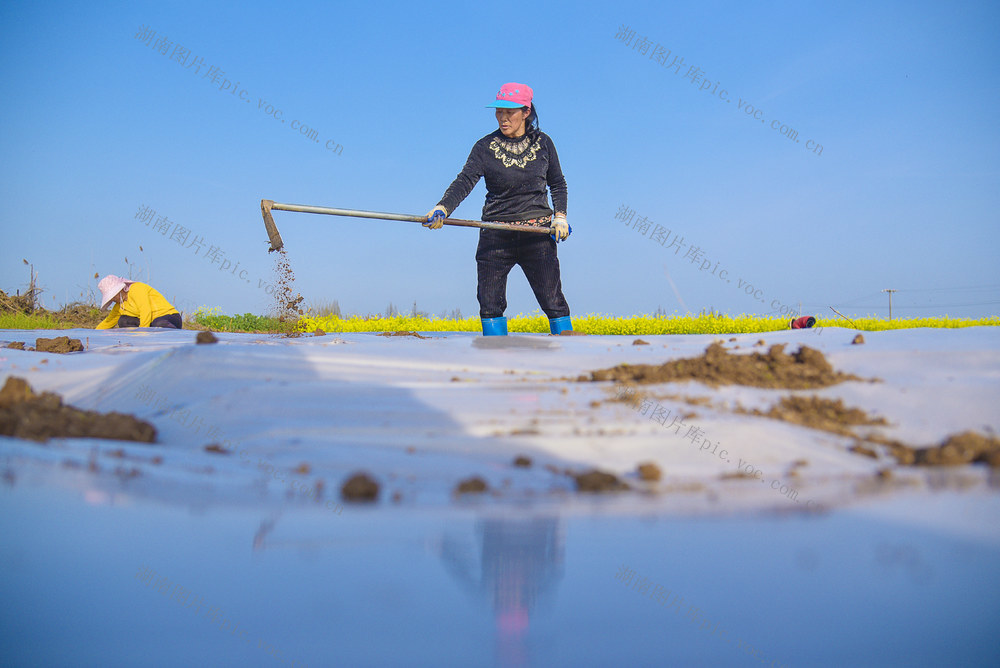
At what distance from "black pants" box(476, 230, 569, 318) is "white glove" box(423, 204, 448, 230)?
1.24ft

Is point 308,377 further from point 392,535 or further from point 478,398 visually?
point 392,535

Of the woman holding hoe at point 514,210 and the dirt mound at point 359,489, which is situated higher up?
the woman holding hoe at point 514,210

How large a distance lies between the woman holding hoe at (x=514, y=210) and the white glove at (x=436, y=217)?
0.20 meters

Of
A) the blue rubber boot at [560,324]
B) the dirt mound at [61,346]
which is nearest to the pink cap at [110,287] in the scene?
the dirt mound at [61,346]

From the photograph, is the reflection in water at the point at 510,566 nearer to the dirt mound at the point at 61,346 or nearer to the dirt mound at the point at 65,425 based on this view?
the dirt mound at the point at 65,425

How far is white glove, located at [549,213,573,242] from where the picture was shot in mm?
3885

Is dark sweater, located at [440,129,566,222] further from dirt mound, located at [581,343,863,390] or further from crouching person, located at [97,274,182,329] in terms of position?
crouching person, located at [97,274,182,329]

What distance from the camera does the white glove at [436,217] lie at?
3680 mm

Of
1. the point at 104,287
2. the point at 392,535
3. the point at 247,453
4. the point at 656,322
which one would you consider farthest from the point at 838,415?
the point at 104,287

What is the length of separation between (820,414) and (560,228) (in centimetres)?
233

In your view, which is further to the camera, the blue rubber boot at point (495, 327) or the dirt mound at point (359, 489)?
the blue rubber boot at point (495, 327)

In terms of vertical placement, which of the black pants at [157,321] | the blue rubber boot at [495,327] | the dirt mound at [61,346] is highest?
the black pants at [157,321]

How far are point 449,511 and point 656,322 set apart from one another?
5.81 m

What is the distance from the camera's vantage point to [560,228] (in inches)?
153
